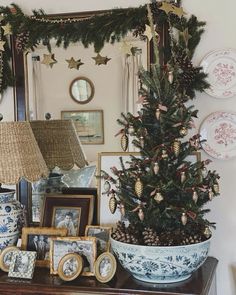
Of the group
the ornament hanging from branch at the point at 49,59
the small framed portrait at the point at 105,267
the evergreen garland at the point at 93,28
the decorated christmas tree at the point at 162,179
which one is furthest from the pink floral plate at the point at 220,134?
the ornament hanging from branch at the point at 49,59

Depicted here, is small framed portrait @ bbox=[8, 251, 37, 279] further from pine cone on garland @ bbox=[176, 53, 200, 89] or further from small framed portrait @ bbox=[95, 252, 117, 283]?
pine cone on garland @ bbox=[176, 53, 200, 89]

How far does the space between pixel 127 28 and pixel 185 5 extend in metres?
0.27

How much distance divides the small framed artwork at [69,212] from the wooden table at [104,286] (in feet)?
0.77

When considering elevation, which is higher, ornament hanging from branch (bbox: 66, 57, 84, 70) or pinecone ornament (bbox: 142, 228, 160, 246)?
ornament hanging from branch (bbox: 66, 57, 84, 70)

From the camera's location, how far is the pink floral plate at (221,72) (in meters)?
1.90

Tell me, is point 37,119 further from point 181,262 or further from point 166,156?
point 181,262

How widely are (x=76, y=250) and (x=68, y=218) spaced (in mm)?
218

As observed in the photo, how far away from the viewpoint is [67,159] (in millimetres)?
1960

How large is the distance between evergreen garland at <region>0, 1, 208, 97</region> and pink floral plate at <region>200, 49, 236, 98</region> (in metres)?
0.04

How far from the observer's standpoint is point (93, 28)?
2.01m

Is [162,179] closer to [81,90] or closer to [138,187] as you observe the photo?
[138,187]

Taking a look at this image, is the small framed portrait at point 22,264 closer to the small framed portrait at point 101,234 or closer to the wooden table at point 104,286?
the wooden table at point 104,286

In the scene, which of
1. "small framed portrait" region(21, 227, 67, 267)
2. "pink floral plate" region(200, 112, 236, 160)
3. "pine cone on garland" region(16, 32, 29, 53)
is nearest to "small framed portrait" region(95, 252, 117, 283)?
"small framed portrait" region(21, 227, 67, 267)

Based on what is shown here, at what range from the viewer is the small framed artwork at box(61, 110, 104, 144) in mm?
2035
